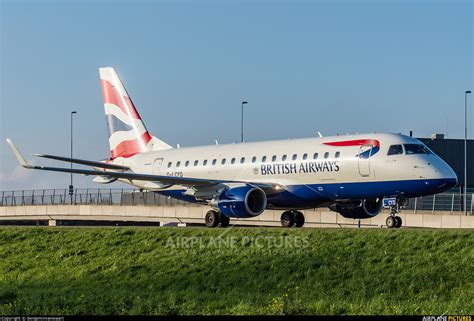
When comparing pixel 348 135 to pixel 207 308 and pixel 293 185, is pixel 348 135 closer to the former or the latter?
pixel 293 185

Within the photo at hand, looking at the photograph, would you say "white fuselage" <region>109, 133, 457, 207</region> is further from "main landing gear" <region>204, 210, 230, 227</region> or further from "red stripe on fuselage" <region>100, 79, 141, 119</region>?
"red stripe on fuselage" <region>100, 79, 141, 119</region>

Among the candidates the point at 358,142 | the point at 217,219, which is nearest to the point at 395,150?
the point at 358,142

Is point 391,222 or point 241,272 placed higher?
point 391,222

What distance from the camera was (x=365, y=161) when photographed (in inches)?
1522

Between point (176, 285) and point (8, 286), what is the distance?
6.03 meters

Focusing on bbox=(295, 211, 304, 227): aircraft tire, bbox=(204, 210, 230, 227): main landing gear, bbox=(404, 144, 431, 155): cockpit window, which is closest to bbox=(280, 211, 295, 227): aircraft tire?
bbox=(295, 211, 304, 227): aircraft tire

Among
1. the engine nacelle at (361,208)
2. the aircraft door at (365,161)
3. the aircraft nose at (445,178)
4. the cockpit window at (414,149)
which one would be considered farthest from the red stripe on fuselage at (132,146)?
the aircraft nose at (445,178)

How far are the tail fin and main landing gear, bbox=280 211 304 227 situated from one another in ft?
32.0

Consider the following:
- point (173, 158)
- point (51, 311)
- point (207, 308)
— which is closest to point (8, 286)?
point (51, 311)

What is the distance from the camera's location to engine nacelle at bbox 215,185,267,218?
133ft

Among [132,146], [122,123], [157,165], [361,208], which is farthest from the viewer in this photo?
[122,123]

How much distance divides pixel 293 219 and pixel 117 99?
1471 centimetres

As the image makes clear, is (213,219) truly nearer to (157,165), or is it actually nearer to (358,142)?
(157,165)

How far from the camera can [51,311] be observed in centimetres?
2581
